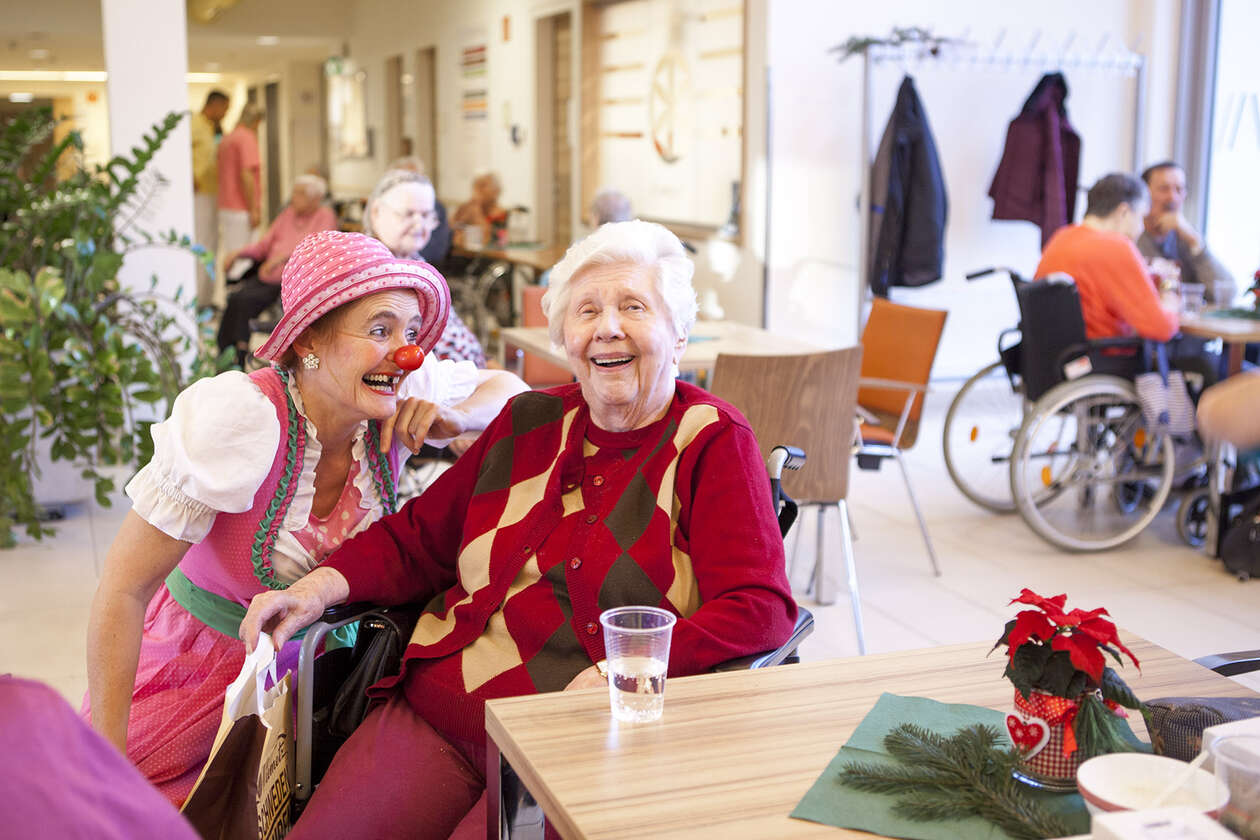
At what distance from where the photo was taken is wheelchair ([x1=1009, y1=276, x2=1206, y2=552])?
4.43m

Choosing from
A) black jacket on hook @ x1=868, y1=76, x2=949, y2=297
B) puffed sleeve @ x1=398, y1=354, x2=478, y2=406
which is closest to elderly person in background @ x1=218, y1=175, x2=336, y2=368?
black jacket on hook @ x1=868, y1=76, x2=949, y2=297

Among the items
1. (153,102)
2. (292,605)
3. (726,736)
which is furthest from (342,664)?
(153,102)

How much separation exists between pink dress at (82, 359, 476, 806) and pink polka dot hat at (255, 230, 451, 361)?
10 cm

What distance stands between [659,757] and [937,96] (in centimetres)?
615

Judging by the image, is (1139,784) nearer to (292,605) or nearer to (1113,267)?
(292,605)

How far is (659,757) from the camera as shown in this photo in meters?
1.27

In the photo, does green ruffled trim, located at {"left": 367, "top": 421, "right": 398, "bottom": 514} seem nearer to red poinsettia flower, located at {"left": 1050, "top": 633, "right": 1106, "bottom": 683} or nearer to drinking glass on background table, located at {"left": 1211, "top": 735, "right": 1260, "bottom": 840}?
red poinsettia flower, located at {"left": 1050, "top": 633, "right": 1106, "bottom": 683}

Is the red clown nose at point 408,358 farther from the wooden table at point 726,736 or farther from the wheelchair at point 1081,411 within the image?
the wheelchair at point 1081,411

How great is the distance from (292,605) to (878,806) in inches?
36.9

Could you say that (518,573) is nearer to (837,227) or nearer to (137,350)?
(137,350)

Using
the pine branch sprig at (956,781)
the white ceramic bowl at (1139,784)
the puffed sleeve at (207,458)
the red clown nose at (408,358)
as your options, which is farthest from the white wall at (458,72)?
the white ceramic bowl at (1139,784)

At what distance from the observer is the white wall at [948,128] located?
6652 millimetres

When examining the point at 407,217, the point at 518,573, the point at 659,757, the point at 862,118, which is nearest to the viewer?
the point at 659,757

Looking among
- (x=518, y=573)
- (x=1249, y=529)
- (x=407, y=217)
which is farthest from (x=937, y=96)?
(x=518, y=573)
